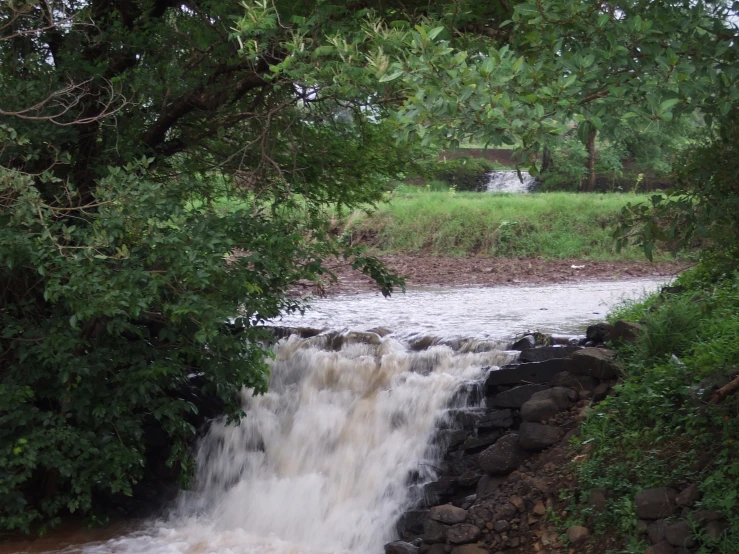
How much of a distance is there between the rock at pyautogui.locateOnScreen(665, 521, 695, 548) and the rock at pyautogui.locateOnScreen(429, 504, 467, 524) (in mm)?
1654

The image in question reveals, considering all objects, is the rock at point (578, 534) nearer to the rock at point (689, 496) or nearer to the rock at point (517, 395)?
the rock at point (689, 496)

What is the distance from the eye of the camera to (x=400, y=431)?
7.95 metres

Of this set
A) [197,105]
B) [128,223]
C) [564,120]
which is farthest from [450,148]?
[197,105]

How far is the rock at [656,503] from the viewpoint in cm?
550

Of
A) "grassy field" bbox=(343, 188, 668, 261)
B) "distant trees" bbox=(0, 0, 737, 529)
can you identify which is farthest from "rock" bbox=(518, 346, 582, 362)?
"grassy field" bbox=(343, 188, 668, 261)

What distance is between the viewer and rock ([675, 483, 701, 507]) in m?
5.45

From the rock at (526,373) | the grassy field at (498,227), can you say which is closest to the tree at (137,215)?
the rock at (526,373)

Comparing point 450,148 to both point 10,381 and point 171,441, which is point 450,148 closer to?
point 10,381

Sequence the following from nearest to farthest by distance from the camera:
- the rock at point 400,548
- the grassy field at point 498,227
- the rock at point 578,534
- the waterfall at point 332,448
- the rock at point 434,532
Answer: the rock at point 578,534 → the rock at point 434,532 → the rock at point 400,548 → the waterfall at point 332,448 → the grassy field at point 498,227

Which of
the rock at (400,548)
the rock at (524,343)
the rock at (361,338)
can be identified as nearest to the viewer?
the rock at (400,548)

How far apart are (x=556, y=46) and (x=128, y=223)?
3509 millimetres

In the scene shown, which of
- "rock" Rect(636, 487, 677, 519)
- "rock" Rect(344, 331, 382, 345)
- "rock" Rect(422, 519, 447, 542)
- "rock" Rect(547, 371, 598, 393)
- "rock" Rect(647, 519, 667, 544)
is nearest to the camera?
"rock" Rect(647, 519, 667, 544)

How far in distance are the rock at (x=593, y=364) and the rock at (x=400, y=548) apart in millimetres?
2117

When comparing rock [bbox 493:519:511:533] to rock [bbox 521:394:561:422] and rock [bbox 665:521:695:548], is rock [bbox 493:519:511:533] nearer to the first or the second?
rock [bbox 521:394:561:422]
